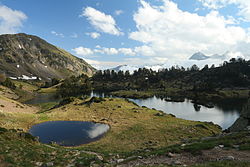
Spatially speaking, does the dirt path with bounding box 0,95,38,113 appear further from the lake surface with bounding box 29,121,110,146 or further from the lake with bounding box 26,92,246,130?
the lake with bounding box 26,92,246,130

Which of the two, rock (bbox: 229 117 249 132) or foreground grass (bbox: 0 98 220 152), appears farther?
foreground grass (bbox: 0 98 220 152)

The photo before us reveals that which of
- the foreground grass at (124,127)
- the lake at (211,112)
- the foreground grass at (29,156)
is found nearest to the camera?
the foreground grass at (29,156)

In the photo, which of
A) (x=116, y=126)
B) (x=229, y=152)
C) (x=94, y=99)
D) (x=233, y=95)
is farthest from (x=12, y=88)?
(x=233, y=95)

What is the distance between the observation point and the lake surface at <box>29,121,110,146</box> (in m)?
37.9

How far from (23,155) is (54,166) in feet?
16.1

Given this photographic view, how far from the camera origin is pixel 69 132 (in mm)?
43875

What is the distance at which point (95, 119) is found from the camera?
5600 centimetres

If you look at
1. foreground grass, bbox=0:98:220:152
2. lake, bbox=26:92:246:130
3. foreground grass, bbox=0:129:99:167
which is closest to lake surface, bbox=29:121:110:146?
foreground grass, bbox=0:98:220:152

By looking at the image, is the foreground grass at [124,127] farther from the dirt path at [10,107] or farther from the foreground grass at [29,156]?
the dirt path at [10,107]

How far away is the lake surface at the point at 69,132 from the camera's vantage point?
3792cm

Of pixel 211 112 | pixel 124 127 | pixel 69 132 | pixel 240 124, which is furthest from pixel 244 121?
pixel 211 112

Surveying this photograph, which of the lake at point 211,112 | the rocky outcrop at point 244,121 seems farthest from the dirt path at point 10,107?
the lake at point 211,112

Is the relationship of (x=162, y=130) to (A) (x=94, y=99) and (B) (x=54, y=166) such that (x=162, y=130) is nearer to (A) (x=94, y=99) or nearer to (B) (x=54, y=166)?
(B) (x=54, y=166)

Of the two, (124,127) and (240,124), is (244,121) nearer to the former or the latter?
(240,124)
